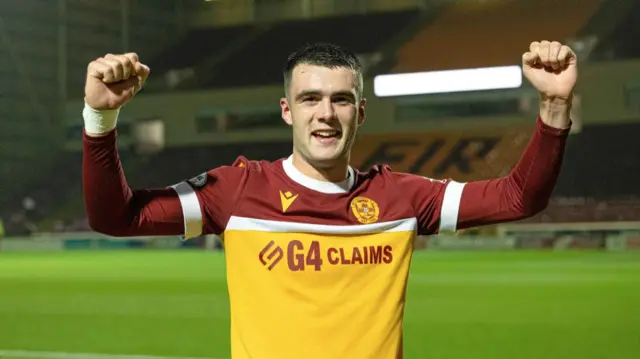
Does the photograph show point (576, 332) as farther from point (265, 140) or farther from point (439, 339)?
point (265, 140)

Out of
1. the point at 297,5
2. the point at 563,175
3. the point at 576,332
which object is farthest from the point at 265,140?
the point at 576,332

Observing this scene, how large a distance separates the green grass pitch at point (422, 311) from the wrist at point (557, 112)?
3734 millimetres

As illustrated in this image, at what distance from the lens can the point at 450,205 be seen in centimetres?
218

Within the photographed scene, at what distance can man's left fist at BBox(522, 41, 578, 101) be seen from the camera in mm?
1941

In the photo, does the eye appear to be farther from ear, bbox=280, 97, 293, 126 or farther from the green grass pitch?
the green grass pitch

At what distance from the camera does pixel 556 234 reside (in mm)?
19547

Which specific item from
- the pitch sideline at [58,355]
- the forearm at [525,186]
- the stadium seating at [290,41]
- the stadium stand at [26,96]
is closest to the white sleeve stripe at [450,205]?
the forearm at [525,186]

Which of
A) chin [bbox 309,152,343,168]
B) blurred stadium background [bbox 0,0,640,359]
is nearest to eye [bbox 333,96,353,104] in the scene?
chin [bbox 309,152,343,168]

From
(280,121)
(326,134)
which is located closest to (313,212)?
(326,134)

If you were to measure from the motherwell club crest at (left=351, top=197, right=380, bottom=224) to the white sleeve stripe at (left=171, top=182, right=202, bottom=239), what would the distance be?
0.39 meters

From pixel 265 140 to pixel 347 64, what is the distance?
24.3 meters

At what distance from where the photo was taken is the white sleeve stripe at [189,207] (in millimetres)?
2029

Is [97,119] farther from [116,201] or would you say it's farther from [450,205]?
[450,205]

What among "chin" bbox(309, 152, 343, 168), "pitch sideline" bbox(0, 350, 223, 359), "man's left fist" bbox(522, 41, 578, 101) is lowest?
"pitch sideline" bbox(0, 350, 223, 359)
